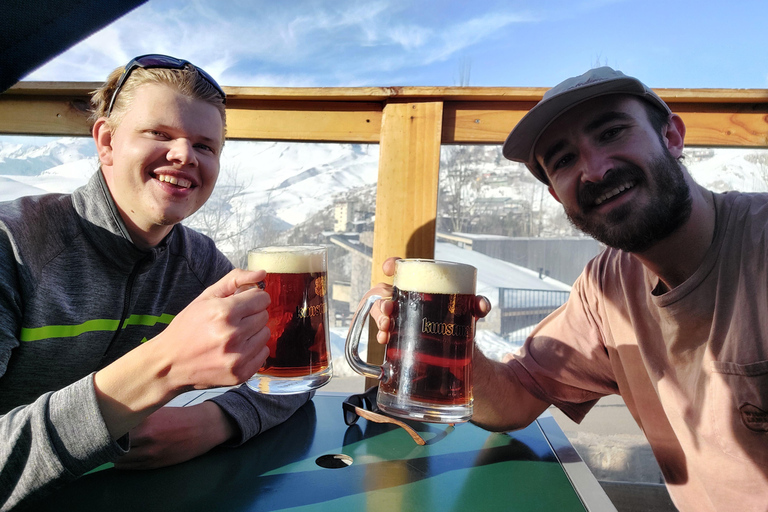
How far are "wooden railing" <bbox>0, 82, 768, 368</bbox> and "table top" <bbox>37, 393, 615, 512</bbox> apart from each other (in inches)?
27.7

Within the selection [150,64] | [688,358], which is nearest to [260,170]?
[150,64]

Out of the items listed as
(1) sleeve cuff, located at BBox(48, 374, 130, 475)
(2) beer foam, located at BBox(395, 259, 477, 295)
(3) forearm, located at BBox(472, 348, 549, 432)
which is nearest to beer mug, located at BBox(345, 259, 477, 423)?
(2) beer foam, located at BBox(395, 259, 477, 295)

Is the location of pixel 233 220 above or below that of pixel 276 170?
below

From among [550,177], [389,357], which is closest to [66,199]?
[389,357]

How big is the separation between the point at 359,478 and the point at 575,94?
3.57 ft

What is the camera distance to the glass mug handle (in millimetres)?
1038

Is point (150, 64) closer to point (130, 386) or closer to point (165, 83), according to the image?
point (165, 83)

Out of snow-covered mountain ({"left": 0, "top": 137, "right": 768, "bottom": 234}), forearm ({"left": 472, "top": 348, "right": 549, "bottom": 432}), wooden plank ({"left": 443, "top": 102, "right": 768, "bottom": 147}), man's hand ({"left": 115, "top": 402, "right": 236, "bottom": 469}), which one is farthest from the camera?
snow-covered mountain ({"left": 0, "top": 137, "right": 768, "bottom": 234})

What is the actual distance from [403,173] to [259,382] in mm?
1054

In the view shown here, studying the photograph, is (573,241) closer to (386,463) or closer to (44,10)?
(386,463)

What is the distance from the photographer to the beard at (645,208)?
1.23m

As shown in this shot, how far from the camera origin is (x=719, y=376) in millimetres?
1092

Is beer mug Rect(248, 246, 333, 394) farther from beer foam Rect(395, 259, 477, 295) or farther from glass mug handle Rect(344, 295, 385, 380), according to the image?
beer foam Rect(395, 259, 477, 295)

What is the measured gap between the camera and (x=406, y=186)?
1773mm
